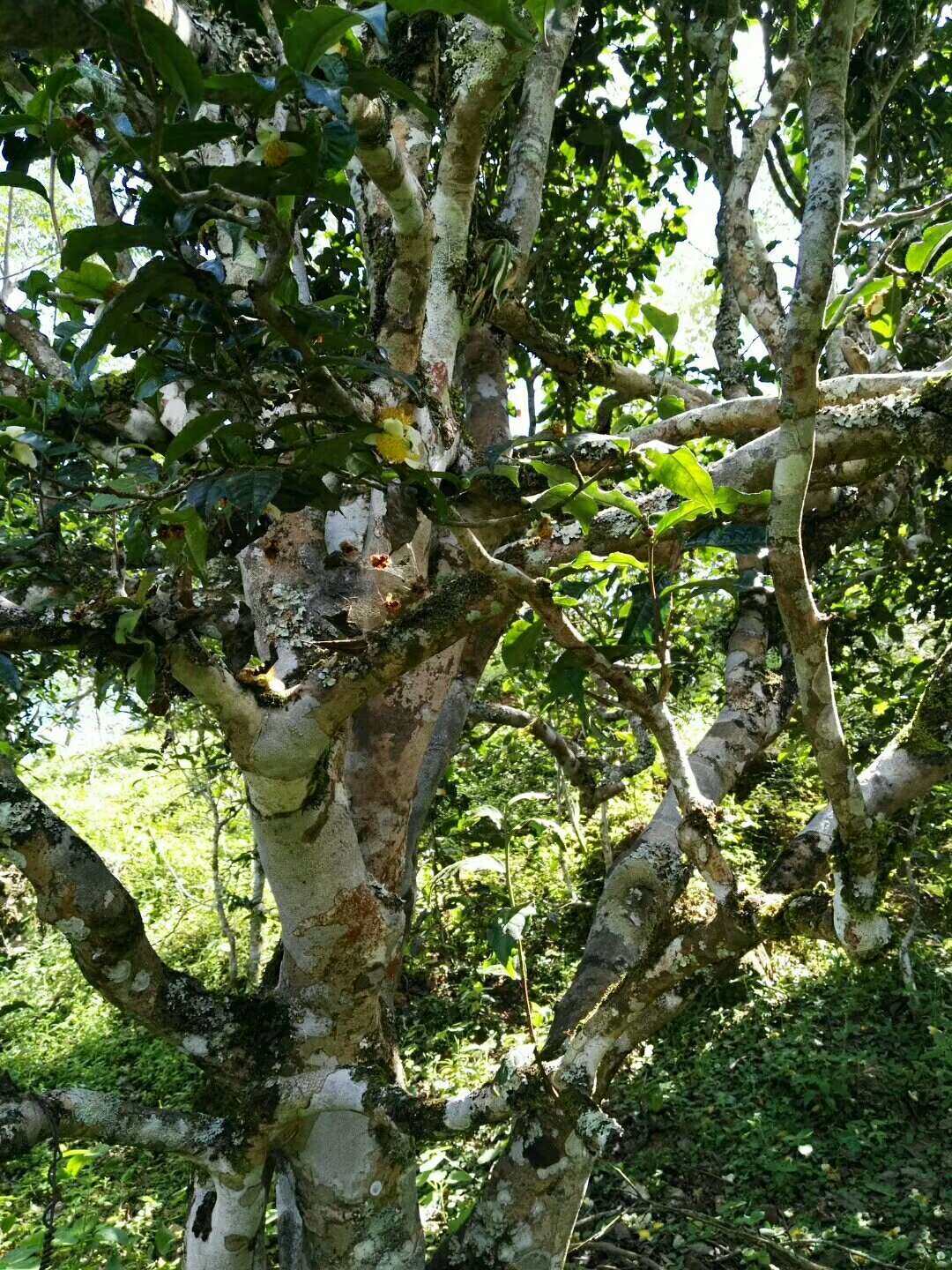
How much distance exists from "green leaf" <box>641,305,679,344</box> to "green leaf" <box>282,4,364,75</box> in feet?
3.43

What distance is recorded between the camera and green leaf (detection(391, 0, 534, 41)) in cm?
75

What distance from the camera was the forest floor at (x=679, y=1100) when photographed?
8.66 ft

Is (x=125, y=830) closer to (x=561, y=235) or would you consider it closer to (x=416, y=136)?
(x=561, y=235)

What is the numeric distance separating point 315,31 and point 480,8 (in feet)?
0.47

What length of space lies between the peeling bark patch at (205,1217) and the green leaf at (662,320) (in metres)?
2.01

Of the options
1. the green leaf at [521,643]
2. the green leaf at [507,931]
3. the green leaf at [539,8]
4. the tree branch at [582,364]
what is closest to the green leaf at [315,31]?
the green leaf at [539,8]

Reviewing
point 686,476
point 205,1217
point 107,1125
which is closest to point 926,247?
point 686,476

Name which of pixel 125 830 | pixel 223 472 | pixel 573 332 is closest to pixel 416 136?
pixel 223 472

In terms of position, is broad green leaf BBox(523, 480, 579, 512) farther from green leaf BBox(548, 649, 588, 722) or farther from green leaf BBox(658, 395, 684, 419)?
green leaf BBox(658, 395, 684, 419)

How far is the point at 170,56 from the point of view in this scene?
72 centimetres

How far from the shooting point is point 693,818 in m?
1.65

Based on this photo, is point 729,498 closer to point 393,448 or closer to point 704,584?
point 704,584

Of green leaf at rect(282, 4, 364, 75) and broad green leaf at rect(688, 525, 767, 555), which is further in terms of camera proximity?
broad green leaf at rect(688, 525, 767, 555)

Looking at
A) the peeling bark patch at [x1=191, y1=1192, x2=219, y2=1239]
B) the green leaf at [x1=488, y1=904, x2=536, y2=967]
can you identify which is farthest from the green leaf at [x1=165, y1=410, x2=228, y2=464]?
the peeling bark patch at [x1=191, y1=1192, x2=219, y2=1239]
